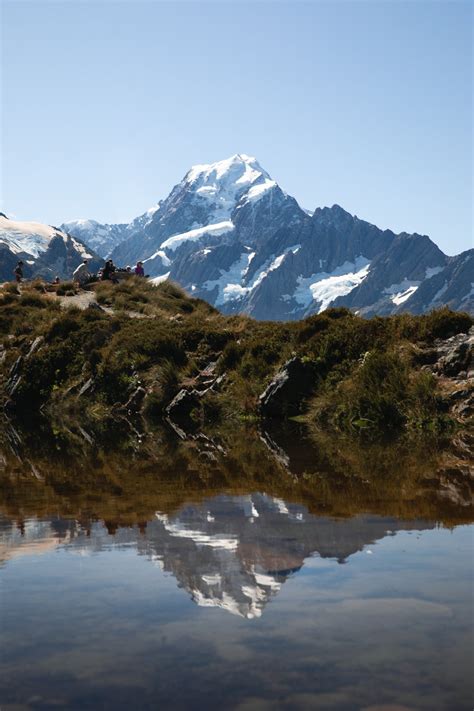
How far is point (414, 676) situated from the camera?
14.5ft

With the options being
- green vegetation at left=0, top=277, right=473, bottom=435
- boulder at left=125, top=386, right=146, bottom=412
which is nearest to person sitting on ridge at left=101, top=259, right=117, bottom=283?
green vegetation at left=0, top=277, right=473, bottom=435

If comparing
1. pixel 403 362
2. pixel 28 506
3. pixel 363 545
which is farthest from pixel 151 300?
pixel 363 545

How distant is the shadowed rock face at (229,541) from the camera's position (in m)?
6.38

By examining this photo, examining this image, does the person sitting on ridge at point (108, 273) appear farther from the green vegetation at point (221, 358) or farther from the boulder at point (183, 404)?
the boulder at point (183, 404)

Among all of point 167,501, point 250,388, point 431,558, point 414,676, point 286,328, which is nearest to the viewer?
point 414,676

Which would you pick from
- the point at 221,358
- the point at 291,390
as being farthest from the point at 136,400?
the point at 291,390

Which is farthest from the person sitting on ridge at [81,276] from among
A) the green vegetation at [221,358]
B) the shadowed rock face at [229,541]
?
the shadowed rock face at [229,541]

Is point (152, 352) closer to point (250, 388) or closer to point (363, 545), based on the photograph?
point (250, 388)

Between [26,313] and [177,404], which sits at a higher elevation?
[26,313]

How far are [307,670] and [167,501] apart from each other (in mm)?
6247

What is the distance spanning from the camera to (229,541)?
7.98m

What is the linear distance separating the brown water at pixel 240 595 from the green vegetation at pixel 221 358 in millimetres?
10588

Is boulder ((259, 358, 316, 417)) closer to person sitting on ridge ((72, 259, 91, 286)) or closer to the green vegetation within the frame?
the green vegetation

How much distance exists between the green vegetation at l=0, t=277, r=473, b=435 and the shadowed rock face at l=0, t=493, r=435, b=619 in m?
12.0
